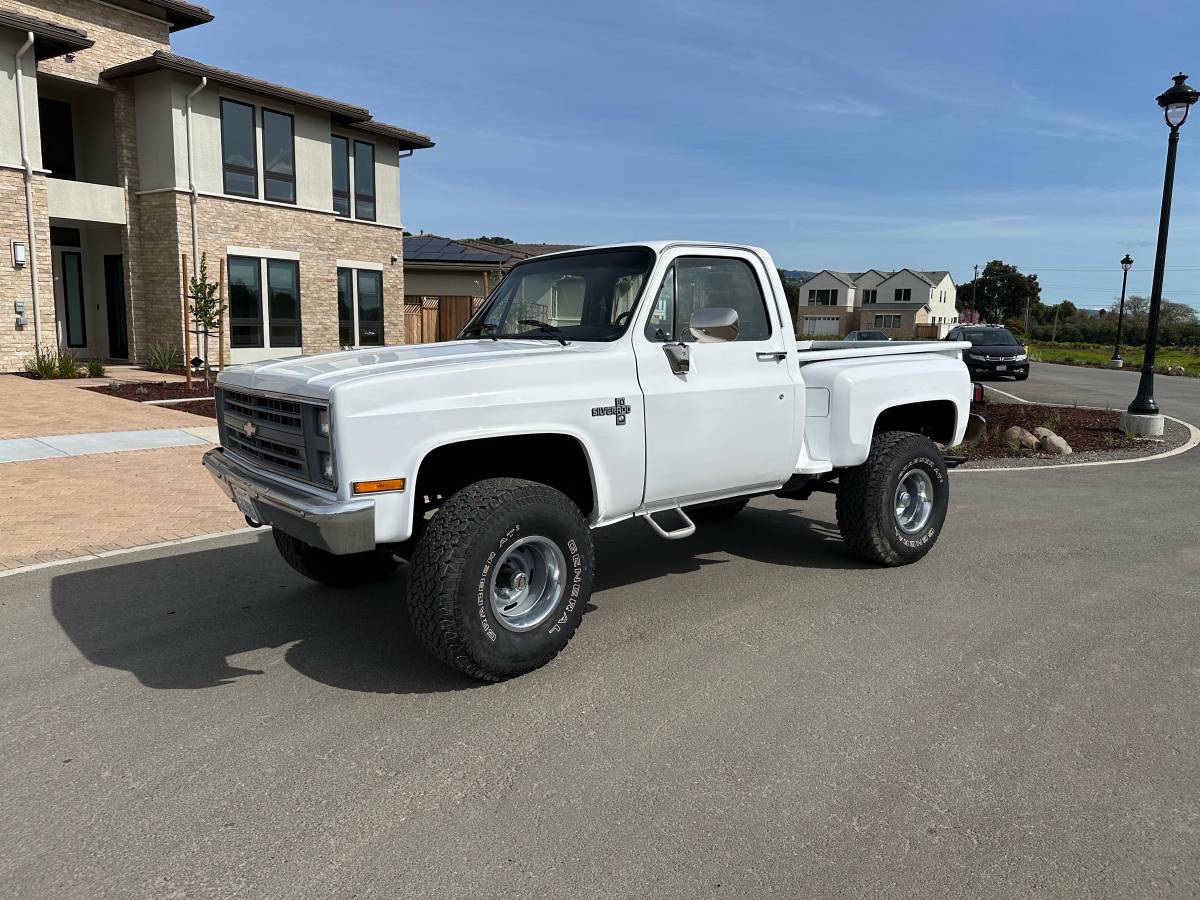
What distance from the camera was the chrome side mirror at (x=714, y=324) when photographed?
4.54m

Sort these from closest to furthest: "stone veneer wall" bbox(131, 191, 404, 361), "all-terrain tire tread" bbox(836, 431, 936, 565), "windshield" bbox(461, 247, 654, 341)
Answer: "windshield" bbox(461, 247, 654, 341) → "all-terrain tire tread" bbox(836, 431, 936, 565) → "stone veneer wall" bbox(131, 191, 404, 361)

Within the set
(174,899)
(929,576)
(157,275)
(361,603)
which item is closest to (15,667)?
(361,603)

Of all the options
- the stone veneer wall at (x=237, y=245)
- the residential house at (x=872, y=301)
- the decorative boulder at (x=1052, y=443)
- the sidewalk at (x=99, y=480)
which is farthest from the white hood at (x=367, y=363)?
the residential house at (x=872, y=301)

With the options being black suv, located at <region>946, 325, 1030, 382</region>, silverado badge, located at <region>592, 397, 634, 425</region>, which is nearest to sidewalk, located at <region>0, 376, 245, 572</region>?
silverado badge, located at <region>592, 397, 634, 425</region>

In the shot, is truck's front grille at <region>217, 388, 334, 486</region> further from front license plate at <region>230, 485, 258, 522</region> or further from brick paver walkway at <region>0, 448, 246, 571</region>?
brick paver walkway at <region>0, 448, 246, 571</region>

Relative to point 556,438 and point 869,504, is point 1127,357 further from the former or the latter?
point 556,438

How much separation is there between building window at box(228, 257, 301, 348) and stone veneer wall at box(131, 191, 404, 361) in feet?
0.98

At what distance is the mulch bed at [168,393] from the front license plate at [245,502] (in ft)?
33.0

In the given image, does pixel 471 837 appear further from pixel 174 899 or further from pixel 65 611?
pixel 65 611

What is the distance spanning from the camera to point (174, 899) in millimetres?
2611

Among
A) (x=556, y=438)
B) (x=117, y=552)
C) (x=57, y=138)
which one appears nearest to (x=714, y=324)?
(x=556, y=438)

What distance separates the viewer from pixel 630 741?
141 inches

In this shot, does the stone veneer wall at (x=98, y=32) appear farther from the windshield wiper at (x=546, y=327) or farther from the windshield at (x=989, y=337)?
the windshield at (x=989, y=337)

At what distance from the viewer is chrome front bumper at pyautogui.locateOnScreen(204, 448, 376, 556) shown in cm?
360
